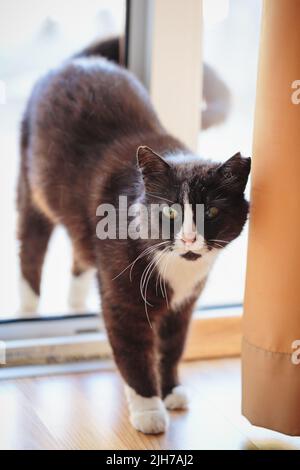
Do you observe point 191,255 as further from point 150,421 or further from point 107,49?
point 107,49

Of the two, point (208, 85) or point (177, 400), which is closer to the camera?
point (177, 400)

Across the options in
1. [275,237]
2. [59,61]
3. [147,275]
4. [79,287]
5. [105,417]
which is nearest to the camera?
[275,237]

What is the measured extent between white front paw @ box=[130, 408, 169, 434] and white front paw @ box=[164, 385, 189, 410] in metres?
0.10

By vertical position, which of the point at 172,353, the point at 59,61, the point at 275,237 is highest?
the point at 59,61

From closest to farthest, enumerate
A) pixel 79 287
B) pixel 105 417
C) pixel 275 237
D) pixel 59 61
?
1. pixel 275 237
2. pixel 105 417
3. pixel 59 61
4. pixel 79 287

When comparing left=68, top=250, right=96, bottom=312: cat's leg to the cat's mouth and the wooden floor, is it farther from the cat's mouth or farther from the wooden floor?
the cat's mouth

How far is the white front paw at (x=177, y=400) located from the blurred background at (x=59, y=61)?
32cm

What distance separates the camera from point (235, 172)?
3.72 feet

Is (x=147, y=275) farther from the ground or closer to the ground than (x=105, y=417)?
farther from the ground

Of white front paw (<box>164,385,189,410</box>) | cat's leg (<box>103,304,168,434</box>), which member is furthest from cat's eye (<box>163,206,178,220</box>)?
white front paw (<box>164,385,189,410</box>)

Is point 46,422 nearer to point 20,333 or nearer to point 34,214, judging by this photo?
point 20,333

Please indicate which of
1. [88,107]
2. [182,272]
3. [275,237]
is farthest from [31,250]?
[275,237]

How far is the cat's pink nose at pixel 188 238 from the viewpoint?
1.10 meters

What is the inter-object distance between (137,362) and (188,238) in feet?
1.05
